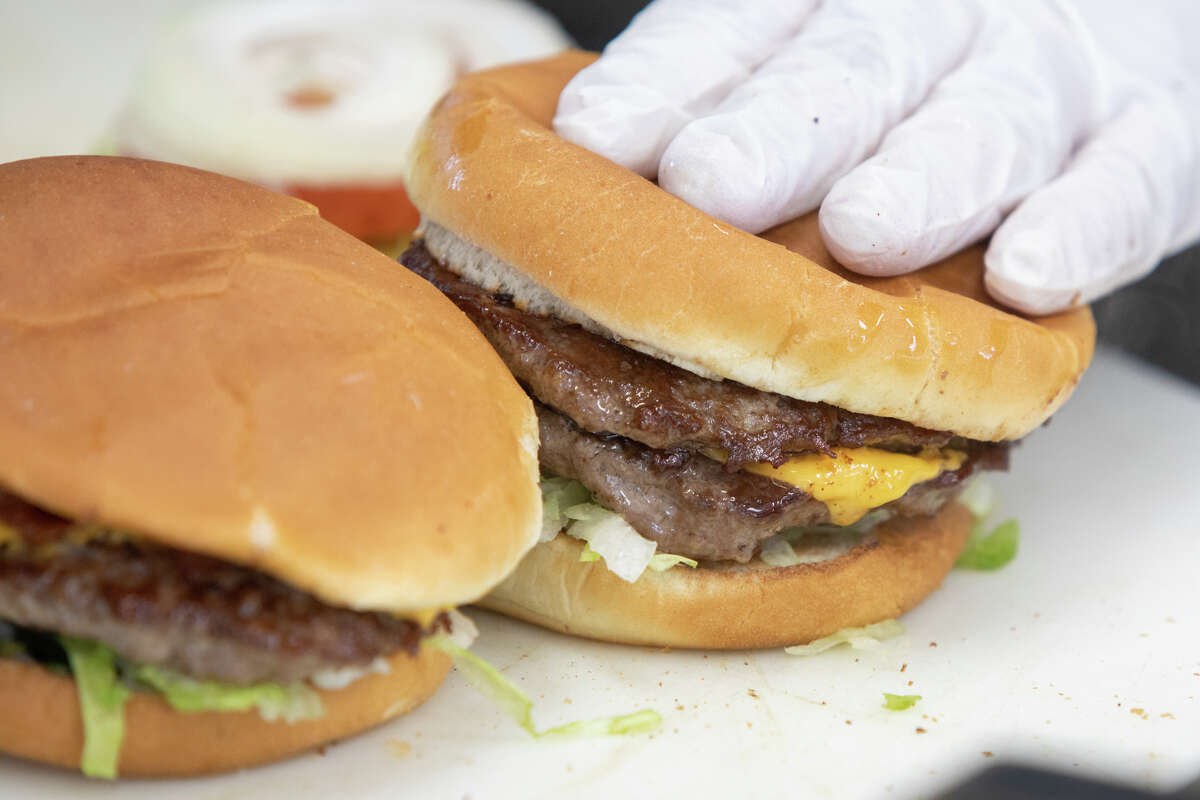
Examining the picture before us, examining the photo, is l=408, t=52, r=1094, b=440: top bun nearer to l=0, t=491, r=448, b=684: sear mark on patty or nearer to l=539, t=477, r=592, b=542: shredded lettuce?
l=539, t=477, r=592, b=542: shredded lettuce

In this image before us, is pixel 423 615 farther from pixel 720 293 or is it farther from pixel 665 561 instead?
pixel 720 293

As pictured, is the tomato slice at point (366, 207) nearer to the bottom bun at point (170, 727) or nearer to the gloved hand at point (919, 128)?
the gloved hand at point (919, 128)

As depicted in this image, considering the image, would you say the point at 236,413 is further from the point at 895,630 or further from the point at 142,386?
the point at 895,630

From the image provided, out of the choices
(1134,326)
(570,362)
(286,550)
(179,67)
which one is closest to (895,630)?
(570,362)

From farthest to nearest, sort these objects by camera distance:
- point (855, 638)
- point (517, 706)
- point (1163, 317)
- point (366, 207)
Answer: point (366, 207) → point (1163, 317) → point (855, 638) → point (517, 706)

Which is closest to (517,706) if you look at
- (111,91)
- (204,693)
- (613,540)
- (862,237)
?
(613,540)

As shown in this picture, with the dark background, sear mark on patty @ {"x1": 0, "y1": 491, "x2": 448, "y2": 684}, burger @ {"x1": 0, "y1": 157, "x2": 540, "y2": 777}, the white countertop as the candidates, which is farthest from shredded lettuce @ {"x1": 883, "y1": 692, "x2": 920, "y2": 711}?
the dark background

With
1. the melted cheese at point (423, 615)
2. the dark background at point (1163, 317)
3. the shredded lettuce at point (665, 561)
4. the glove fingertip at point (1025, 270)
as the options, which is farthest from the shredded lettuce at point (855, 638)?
the dark background at point (1163, 317)
